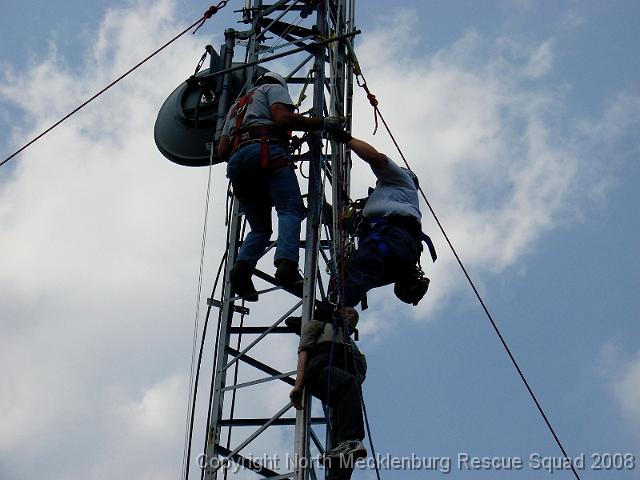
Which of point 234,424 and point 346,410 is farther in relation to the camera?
point 234,424

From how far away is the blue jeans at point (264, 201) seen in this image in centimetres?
891

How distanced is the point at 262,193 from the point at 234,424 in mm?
2001

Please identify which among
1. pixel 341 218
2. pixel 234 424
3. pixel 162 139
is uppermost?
pixel 162 139

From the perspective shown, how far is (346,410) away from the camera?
7910 mm

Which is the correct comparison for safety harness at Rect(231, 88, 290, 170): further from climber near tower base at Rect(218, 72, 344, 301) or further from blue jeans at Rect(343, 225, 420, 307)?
blue jeans at Rect(343, 225, 420, 307)

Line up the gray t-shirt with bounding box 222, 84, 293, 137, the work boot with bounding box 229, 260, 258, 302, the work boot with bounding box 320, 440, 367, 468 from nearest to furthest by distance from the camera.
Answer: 1. the work boot with bounding box 320, 440, 367, 468
2. the work boot with bounding box 229, 260, 258, 302
3. the gray t-shirt with bounding box 222, 84, 293, 137

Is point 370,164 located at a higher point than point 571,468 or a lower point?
higher

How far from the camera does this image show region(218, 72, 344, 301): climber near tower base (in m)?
8.95

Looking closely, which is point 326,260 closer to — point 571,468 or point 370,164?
point 370,164

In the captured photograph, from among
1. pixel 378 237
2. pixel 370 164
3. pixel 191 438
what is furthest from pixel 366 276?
pixel 191 438

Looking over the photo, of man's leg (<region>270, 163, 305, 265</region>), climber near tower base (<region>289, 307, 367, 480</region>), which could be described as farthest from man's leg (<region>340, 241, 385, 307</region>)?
man's leg (<region>270, 163, 305, 265</region>)

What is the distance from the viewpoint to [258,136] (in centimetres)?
927

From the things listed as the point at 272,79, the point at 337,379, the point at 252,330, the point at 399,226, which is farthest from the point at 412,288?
the point at 272,79

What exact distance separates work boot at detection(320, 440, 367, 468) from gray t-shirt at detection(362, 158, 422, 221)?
239cm
